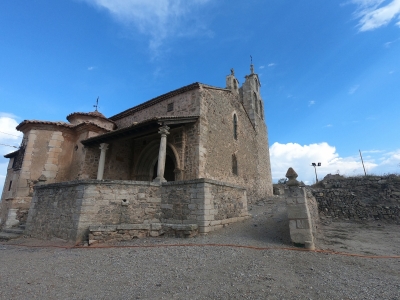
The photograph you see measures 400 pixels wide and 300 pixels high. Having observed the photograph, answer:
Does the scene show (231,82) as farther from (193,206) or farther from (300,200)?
(300,200)

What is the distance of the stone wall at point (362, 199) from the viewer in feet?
35.7

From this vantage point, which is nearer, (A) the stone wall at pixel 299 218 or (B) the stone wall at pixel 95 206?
(A) the stone wall at pixel 299 218

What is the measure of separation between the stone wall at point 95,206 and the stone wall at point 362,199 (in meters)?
10.3

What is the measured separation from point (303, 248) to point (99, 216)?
5.94 meters

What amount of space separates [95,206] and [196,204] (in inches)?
125

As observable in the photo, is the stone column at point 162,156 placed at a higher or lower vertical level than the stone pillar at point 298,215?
higher

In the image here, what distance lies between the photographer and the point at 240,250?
5090 millimetres

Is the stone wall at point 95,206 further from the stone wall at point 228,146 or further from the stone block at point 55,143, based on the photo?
the stone block at point 55,143

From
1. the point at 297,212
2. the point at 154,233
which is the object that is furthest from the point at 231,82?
the point at 154,233

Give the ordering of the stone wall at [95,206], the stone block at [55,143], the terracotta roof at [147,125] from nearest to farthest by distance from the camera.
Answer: the stone wall at [95,206] < the terracotta roof at [147,125] < the stone block at [55,143]

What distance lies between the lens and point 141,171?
482 inches

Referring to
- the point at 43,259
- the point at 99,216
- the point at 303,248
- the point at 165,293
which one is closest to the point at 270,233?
the point at 303,248

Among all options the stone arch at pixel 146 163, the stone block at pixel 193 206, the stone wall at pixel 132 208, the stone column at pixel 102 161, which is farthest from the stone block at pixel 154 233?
the stone arch at pixel 146 163

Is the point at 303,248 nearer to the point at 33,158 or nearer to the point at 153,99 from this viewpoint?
the point at 153,99
